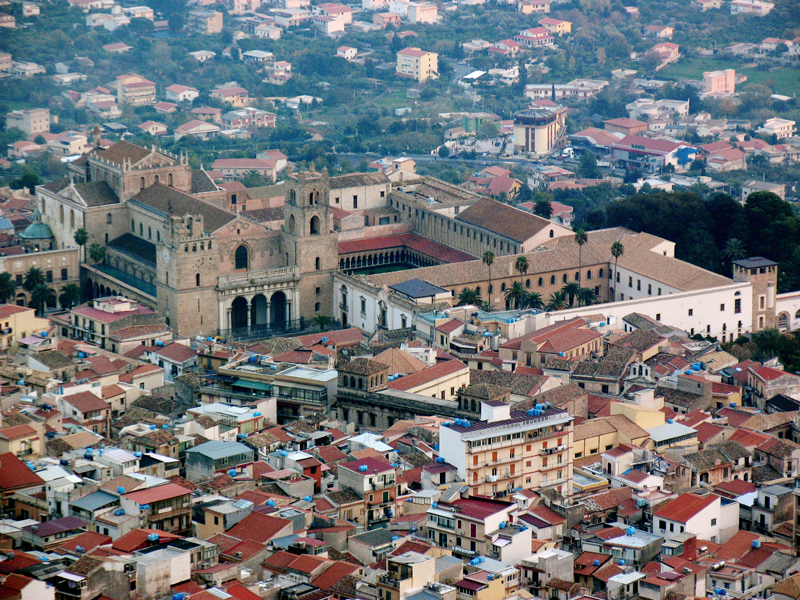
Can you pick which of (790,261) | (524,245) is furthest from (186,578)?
(790,261)

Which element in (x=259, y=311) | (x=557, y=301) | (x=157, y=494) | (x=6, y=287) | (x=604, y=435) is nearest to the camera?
(x=157, y=494)

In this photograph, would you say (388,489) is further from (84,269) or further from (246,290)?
(84,269)

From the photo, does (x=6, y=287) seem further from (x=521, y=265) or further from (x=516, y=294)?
(x=521, y=265)

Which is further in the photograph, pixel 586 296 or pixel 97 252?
pixel 97 252

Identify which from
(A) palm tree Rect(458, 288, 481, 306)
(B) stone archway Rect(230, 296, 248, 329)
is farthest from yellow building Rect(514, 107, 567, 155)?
(B) stone archway Rect(230, 296, 248, 329)

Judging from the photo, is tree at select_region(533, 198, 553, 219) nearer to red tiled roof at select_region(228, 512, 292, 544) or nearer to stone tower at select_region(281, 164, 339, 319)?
stone tower at select_region(281, 164, 339, 319)

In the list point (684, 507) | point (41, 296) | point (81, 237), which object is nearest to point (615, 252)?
point (81, 237)

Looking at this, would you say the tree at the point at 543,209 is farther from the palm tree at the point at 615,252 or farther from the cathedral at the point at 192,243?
the cathedral at the point at 192,243
